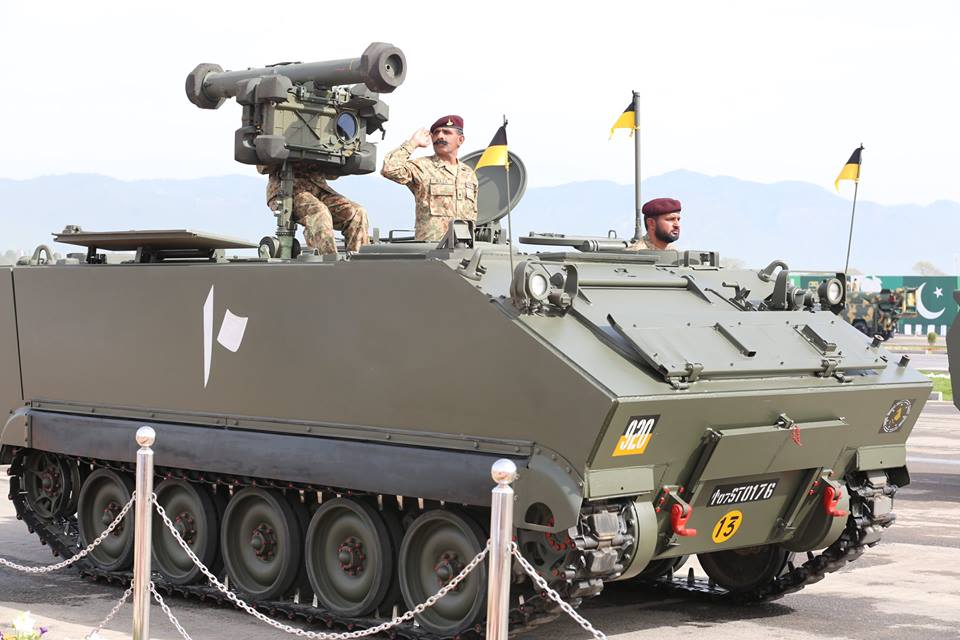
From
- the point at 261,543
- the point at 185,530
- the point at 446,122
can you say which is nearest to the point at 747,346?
the point at 446,122

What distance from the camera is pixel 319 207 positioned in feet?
37.5

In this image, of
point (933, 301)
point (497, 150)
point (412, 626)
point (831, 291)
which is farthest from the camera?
point (933, 301)

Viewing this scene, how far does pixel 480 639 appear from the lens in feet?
28.5

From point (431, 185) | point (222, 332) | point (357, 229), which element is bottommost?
point (222, 332)

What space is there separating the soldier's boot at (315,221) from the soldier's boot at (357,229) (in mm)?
225

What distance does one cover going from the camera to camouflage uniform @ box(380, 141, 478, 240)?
35.8 ft

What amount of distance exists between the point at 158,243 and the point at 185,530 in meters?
2.03

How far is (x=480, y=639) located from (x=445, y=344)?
5.53ft

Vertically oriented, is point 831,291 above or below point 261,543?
above

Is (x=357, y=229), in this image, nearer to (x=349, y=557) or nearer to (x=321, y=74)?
(x=321, y=74)

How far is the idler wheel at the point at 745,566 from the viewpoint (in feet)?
33.6

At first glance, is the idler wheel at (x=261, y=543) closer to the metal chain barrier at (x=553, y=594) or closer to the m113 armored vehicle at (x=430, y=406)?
the m113 armored vehicle at (x=430, y=406)

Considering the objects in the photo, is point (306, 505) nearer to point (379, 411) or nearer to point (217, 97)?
point (379, 411)

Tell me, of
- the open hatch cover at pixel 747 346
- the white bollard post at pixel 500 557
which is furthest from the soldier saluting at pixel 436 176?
the white bollard post at pixel 500 557
